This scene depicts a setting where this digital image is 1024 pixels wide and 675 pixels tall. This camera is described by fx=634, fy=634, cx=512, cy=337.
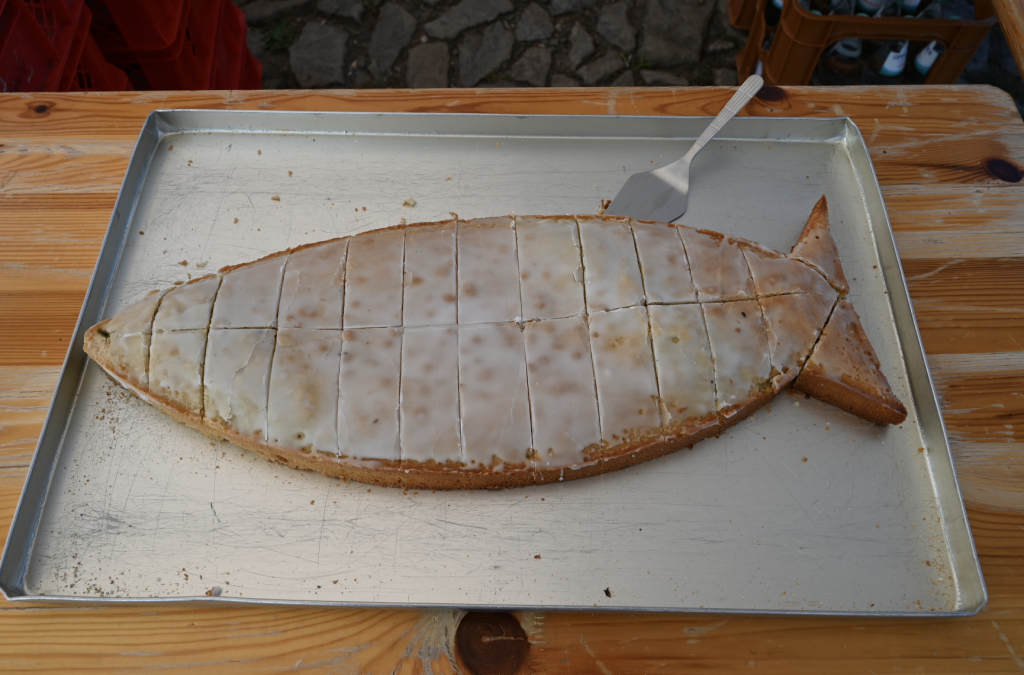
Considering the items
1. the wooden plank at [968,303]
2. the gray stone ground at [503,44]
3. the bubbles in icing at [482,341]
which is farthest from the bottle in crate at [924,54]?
the bubbles in icing at [482,341]

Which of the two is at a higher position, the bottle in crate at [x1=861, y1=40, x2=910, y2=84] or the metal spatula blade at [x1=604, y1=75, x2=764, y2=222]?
the bottle in crate at [x1=861, y1=40, x2=910, y2=84]

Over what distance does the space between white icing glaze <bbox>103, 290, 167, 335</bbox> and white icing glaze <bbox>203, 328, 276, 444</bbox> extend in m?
0.29

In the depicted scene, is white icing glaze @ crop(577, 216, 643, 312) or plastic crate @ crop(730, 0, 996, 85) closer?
white icing glaze @ crop(577, 216, 643, 312)

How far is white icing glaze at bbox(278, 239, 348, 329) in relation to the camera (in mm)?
Answer: 2607

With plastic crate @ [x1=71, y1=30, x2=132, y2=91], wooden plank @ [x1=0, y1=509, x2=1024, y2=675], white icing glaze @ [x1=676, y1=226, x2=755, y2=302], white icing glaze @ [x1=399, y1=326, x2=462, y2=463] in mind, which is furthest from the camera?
plastic crate @ [x1=71, y1=30, x2=132, y2=91]

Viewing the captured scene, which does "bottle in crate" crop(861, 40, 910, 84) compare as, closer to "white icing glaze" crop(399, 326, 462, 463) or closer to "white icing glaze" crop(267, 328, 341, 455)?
"white icing glaze" crop(399, 326, 462, 463)

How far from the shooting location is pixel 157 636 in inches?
93.4

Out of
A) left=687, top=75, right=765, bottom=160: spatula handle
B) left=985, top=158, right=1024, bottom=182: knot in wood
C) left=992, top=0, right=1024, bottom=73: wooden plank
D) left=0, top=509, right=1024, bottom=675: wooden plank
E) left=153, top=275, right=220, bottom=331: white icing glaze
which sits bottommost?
left=0, top=509, right=1024, bottom=675: wooden plank

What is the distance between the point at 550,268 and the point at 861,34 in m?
2.69

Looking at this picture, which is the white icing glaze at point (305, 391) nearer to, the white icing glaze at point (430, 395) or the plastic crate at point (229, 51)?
the white icing glaze at point (430, 395)

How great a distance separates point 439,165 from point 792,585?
247 centimetres

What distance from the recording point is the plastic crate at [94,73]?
11.9 ft

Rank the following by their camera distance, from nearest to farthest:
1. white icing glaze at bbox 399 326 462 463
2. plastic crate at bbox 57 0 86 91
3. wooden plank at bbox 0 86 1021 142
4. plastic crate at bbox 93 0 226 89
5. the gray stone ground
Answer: white icing glaze at bbox 399 326 462 463 < wooden plank at bbox 0 86 1021 142 < plastic crate at bbox 57 0 86 91 < plastic crate at bbox 93 0 226 89 < the gray stone ground

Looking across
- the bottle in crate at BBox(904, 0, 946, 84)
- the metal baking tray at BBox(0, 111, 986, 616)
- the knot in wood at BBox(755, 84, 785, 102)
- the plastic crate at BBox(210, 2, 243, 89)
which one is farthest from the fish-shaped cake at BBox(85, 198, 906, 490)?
the bottle in crate at BBox(904, 0, 946, 84)
